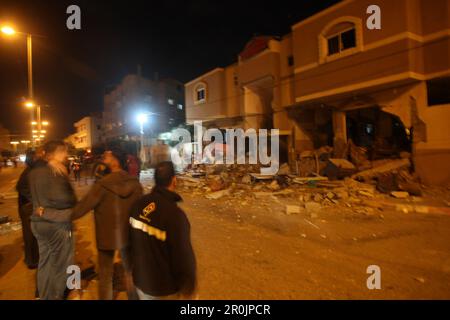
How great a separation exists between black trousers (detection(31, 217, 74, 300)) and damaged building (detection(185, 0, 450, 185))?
12136 millimetres

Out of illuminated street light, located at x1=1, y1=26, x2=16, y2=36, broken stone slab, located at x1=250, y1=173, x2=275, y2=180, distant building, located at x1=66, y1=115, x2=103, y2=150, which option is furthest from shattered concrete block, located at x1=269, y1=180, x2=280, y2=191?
distant building, located at x1=66, y1=115, x2=103, y2=150

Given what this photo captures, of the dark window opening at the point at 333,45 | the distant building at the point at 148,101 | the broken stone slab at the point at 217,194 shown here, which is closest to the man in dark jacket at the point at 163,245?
the broken stone slab at the point at 217,194

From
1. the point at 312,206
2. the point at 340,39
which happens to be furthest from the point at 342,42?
the point at 312,206

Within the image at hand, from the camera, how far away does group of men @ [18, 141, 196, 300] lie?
1.98 m

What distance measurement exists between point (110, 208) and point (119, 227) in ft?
0.72

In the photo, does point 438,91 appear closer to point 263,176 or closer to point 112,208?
point 263,176

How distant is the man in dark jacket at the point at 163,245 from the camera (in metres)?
1.96

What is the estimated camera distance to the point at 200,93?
955 inches

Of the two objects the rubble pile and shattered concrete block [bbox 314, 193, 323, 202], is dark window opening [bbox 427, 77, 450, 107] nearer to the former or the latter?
the rubble pile

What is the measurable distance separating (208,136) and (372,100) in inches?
525

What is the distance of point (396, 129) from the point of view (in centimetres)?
1329
